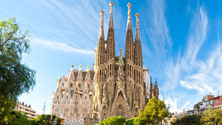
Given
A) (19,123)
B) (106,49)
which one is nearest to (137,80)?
(106,49)

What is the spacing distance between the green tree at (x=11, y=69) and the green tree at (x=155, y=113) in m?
28.8

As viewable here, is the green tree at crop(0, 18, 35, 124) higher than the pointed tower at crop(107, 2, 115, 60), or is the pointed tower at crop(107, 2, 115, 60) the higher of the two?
the pointed tower at crop(107, 2, 115, 60)

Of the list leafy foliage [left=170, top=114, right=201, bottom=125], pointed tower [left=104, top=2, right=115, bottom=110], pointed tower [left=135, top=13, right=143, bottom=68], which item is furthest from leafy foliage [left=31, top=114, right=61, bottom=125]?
pointed tower [left=135, top=13, right=143, bottom=68]

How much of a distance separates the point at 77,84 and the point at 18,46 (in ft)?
182

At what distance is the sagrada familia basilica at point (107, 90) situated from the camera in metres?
63.8

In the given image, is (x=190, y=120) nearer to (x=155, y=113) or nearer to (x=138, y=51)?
(x=155, y=113)

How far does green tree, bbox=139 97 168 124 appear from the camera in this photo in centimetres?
4309

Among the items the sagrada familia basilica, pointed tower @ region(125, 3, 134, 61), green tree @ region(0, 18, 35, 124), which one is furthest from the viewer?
pointed tower @ region(125, 3, 134, 61)

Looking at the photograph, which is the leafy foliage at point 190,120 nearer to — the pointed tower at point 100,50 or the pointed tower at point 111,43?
the pointed tower at point 111,43

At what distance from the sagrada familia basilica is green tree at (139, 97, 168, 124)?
1731 cm

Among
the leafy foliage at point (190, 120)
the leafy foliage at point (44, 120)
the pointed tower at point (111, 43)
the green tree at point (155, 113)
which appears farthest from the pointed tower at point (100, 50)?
the leafy foliage at point (190, 120)

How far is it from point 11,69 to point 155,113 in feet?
102

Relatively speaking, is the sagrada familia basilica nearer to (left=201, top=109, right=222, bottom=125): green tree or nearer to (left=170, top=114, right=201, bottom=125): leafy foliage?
(left=170, top=114, right=201, bottom=125): leafy foliage

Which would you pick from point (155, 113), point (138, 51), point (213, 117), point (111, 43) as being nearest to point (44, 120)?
point (155, 113)
